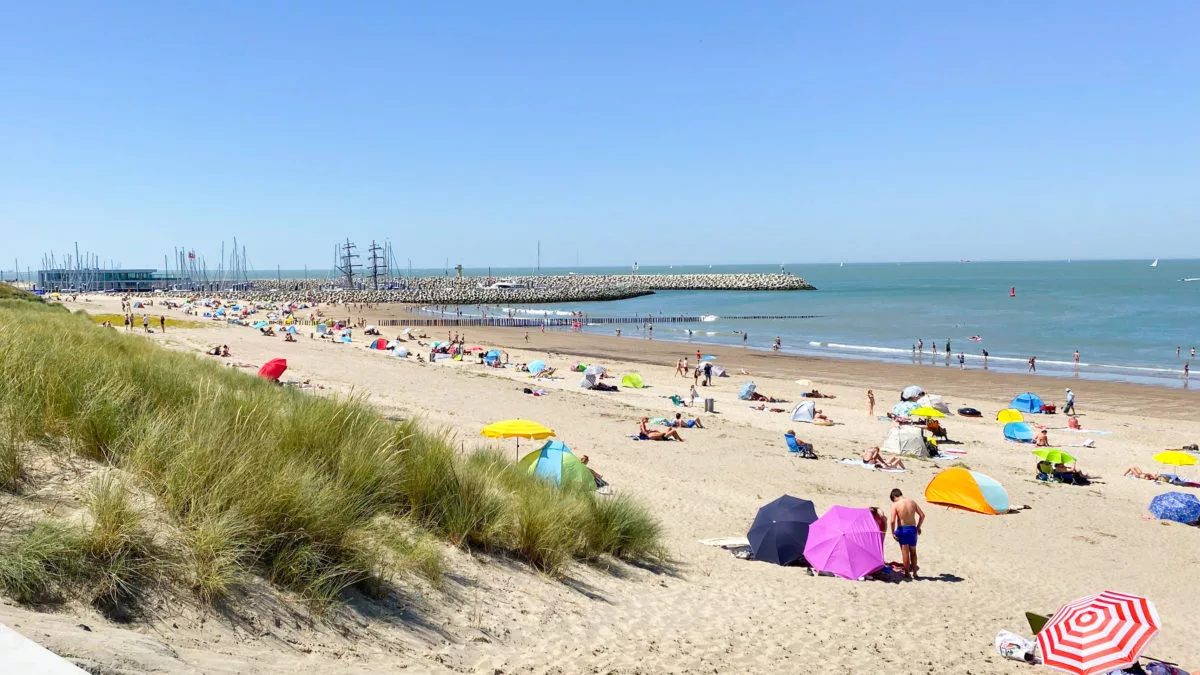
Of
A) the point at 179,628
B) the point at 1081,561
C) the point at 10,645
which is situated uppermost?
the point at 10,645

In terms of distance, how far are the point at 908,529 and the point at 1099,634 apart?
2579mm

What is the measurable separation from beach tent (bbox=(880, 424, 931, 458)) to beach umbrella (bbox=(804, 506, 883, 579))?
8423 millimetres

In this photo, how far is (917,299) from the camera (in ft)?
327

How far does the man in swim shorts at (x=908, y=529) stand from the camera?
9.26 m

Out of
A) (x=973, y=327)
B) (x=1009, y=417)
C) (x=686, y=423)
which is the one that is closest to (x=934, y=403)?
(x=1009, y=417)

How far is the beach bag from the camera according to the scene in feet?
23.0

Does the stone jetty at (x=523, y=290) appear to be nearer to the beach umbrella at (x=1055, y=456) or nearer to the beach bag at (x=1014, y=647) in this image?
the beach umbrella at (x=1055, y=456)

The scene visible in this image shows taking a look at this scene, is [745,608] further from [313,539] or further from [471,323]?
[471,323]

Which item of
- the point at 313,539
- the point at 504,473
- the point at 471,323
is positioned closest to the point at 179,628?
the point at 313,539

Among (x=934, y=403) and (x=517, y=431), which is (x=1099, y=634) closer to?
(x=517, y=431)

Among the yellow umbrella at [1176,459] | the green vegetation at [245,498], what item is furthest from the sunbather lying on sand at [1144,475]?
the green vegetation at [245,498]

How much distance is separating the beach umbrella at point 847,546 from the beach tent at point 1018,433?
12.4 metres

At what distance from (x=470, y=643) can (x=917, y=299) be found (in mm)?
102840

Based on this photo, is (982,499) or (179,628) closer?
(179,628)
